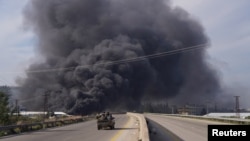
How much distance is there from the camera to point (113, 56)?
119 meters

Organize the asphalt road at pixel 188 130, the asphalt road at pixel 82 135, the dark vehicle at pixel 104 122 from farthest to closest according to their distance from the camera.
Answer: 1. the dark vehicle at pixel 104 122
2. the asphalt road at pixel 82 135
3. the asphalt road at pixel 188 130

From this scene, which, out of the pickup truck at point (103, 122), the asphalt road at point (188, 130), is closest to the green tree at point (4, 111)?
→ the pickup truck at point (103, 122)

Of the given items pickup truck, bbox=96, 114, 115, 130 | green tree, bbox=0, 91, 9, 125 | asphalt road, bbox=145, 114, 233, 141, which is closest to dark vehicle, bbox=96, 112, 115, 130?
pickup truck, bbox=96, 114, 115, 130

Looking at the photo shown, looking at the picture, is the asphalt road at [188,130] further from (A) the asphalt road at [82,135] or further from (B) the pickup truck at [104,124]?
(B) the pickup truck at [104,124]

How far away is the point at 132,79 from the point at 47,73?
27064 millimetres

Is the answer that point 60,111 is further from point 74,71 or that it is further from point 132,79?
point 132,79

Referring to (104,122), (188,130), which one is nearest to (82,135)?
(104,122)

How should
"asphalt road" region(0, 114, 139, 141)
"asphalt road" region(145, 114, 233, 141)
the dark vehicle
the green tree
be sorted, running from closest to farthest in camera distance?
"asphalt road" region(145, 114, 233, 141)
"asphalt road" region(0, 114, 139, 141)
the dark vehicle
the green tree

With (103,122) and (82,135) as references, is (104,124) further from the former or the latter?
(82,135)

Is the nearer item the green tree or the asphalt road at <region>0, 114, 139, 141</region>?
the asphalt road at <region>0, 114, 139, 141</region>

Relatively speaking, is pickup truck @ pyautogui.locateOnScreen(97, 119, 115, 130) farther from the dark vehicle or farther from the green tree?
the green tree

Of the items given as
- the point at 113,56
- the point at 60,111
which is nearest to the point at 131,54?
the point at 113,56

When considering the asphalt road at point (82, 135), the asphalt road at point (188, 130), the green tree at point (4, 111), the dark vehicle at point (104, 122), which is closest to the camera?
the asphalt road at point (188, 130)

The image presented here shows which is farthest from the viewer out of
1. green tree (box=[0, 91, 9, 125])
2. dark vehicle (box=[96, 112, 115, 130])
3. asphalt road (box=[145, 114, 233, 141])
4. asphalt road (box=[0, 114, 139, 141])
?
green tree (box=[0, 91, 9, 125])
